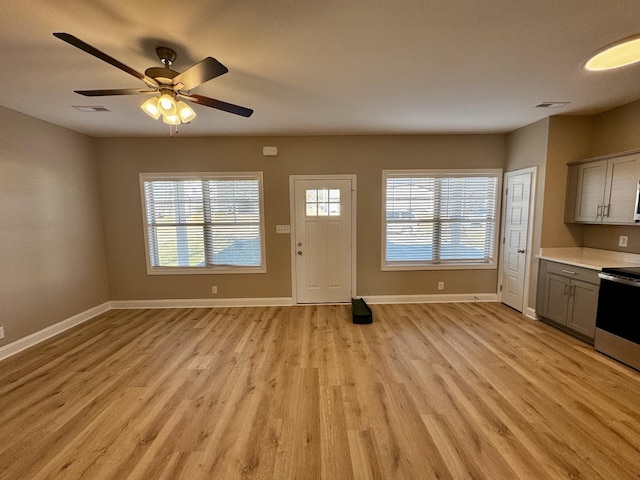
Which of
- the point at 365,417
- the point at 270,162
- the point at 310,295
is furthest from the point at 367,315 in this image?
the point at 270,162

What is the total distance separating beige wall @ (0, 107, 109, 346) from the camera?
3012mm

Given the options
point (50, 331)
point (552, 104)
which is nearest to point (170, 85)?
point (50, 331)

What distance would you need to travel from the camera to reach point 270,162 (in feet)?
14.1

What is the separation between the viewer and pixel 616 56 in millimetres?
2135

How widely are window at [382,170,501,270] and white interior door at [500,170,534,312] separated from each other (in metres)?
0.19

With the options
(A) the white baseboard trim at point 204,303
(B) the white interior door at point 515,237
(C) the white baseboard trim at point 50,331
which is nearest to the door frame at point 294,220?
(A) the white baseboard trim at point 204,303

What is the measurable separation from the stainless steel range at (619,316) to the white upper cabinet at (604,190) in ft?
2.32

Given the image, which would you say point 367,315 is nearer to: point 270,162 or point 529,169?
point 270,162

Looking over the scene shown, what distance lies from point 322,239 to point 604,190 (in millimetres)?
3564

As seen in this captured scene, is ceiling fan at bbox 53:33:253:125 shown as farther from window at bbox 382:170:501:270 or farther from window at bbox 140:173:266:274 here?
window at bbox 382:170:501:270

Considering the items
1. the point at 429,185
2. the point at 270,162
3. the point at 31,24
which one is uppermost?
the point at 31,24

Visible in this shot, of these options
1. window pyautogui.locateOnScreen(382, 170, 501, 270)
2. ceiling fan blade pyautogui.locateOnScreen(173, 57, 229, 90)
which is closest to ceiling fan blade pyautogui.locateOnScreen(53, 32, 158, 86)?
ceiling fan blade pyautogui.locateOnScreen(173, 57, 229, 90)

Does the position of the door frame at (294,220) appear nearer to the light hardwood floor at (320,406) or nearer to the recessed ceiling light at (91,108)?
the light hardwood floor at (320,406)

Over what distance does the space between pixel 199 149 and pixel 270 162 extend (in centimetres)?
113
